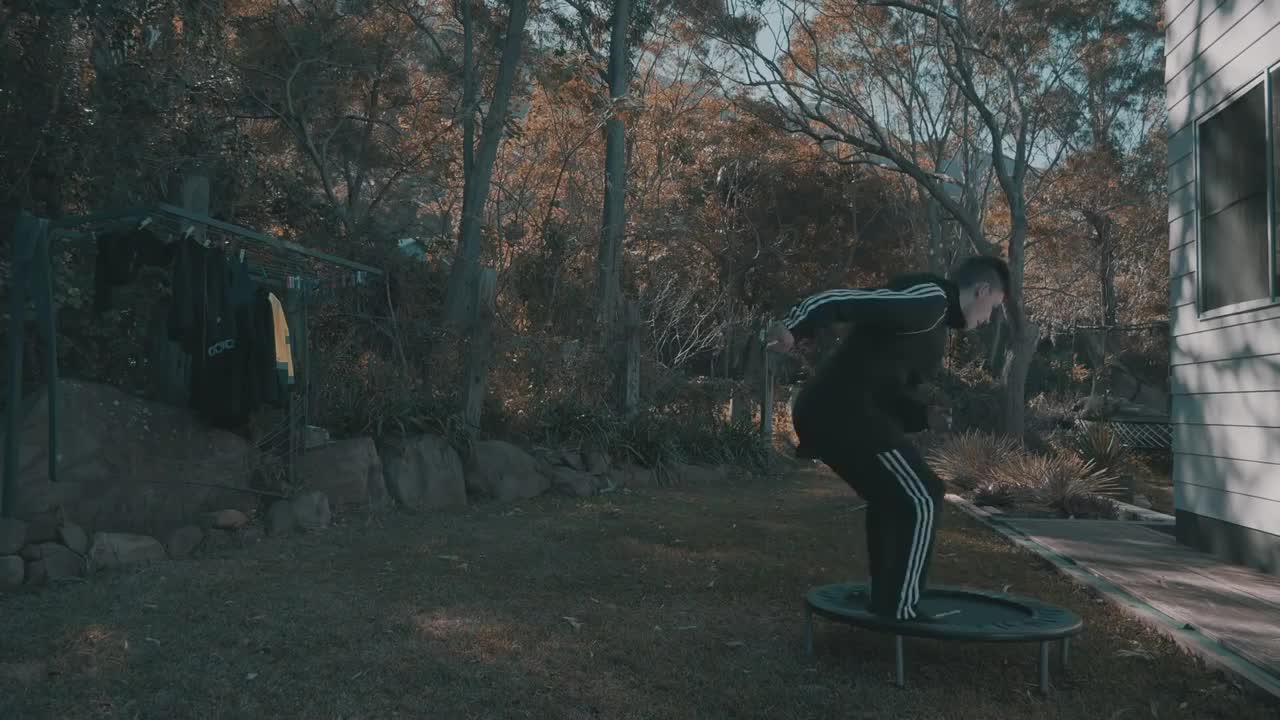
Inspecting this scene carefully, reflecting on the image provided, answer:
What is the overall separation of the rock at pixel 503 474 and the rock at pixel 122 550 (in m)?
3.86

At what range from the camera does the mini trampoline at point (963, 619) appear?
3844 mm

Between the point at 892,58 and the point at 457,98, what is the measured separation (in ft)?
29.2

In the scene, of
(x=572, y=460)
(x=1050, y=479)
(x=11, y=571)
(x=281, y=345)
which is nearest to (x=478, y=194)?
(x=572, y=460)

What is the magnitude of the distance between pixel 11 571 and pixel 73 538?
48cm

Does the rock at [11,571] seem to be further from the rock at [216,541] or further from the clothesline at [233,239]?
the clothesline at [233,239]

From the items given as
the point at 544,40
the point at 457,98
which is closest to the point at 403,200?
the point at 457,98

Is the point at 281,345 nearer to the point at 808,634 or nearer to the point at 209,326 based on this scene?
the point at 209,326

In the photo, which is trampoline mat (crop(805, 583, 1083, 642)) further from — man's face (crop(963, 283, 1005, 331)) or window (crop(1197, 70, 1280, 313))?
window (crop(1197, 70, 1280, 313))

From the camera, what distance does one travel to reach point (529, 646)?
15.1 ft

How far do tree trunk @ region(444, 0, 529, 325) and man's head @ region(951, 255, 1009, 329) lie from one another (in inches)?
307

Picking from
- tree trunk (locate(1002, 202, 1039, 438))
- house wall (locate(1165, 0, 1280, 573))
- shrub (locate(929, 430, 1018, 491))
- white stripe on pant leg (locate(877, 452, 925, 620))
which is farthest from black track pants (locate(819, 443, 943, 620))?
tree trunk (locate(1002, 202, 1039, 438))

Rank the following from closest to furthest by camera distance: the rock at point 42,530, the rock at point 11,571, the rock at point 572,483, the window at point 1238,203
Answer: the rock at point 11,571
the rock at point 42,530
the window at point 1238,203
the rock at point 572,483

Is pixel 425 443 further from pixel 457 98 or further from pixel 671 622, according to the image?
pixel 457 98

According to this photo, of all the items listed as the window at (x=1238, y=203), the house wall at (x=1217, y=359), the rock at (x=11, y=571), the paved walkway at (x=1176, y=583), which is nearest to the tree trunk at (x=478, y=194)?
the rock at (x=11, y=571)
